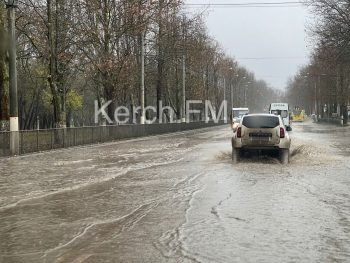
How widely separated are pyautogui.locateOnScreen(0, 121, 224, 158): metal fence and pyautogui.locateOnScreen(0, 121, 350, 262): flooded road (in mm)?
6797

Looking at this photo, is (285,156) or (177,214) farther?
(285,156)

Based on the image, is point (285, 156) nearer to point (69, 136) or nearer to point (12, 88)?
point (12, 88)

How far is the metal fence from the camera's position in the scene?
72.3 feet

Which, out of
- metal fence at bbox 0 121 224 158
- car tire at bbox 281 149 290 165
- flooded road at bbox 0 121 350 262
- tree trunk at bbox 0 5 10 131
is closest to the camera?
flooded road at bbox 0 121 350 262

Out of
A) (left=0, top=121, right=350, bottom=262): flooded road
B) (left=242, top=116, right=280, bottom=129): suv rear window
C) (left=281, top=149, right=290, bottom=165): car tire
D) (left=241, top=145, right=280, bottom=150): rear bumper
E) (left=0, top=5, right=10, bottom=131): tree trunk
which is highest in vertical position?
(left=0, top=5, right=10, bottom=131): tree trunk

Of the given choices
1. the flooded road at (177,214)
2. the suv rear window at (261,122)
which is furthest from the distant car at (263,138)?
the flooded road at (177,214)

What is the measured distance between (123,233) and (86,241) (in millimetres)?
608

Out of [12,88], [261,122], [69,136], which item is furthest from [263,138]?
[69,136]

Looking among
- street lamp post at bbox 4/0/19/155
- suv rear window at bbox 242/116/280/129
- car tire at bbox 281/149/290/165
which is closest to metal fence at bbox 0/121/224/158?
street lamp post at bbox 4/0/19/155

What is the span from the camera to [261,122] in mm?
16547

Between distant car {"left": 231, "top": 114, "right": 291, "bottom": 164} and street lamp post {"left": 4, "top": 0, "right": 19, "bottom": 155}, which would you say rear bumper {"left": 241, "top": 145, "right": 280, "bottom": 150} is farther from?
street lamp post {"left": 4, "top": 0, "right": 19, "bottom": 155}

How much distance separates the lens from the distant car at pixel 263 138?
52.8ft

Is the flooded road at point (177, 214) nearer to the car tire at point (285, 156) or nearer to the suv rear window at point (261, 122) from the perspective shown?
the car tire at point (285, 156)

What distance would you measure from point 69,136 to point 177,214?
1918cm
